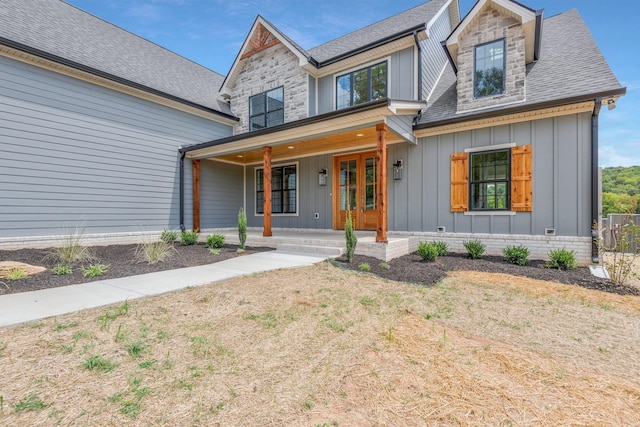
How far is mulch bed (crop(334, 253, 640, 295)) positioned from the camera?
4918mm

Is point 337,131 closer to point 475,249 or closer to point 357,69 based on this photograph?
point 357,69

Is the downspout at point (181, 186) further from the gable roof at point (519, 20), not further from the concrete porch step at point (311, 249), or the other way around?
the gable roof at point (519, 20)

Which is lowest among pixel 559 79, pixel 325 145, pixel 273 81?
pixel 325 145

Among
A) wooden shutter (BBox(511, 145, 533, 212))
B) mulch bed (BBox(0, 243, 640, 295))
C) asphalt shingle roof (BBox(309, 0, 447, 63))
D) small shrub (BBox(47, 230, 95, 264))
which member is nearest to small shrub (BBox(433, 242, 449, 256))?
mulch bed (BBox(0, 243, 640, 295))

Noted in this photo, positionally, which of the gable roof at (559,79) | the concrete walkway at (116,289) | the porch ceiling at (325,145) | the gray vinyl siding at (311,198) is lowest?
the concrete walkway at (116,289)

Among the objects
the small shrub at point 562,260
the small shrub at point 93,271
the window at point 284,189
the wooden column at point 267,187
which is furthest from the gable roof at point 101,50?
the small shrub at point 562,260

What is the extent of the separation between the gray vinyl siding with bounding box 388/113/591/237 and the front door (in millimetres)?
646

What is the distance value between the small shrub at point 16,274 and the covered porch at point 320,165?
4.75 metres

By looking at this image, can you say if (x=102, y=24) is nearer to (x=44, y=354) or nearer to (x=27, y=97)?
(x=27, y=97)

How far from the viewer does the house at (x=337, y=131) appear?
6.43 meters

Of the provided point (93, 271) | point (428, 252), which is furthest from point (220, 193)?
point (428, 252)

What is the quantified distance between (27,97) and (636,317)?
37.9ft

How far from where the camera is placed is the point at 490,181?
711 centimetres

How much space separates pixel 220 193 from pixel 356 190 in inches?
204
